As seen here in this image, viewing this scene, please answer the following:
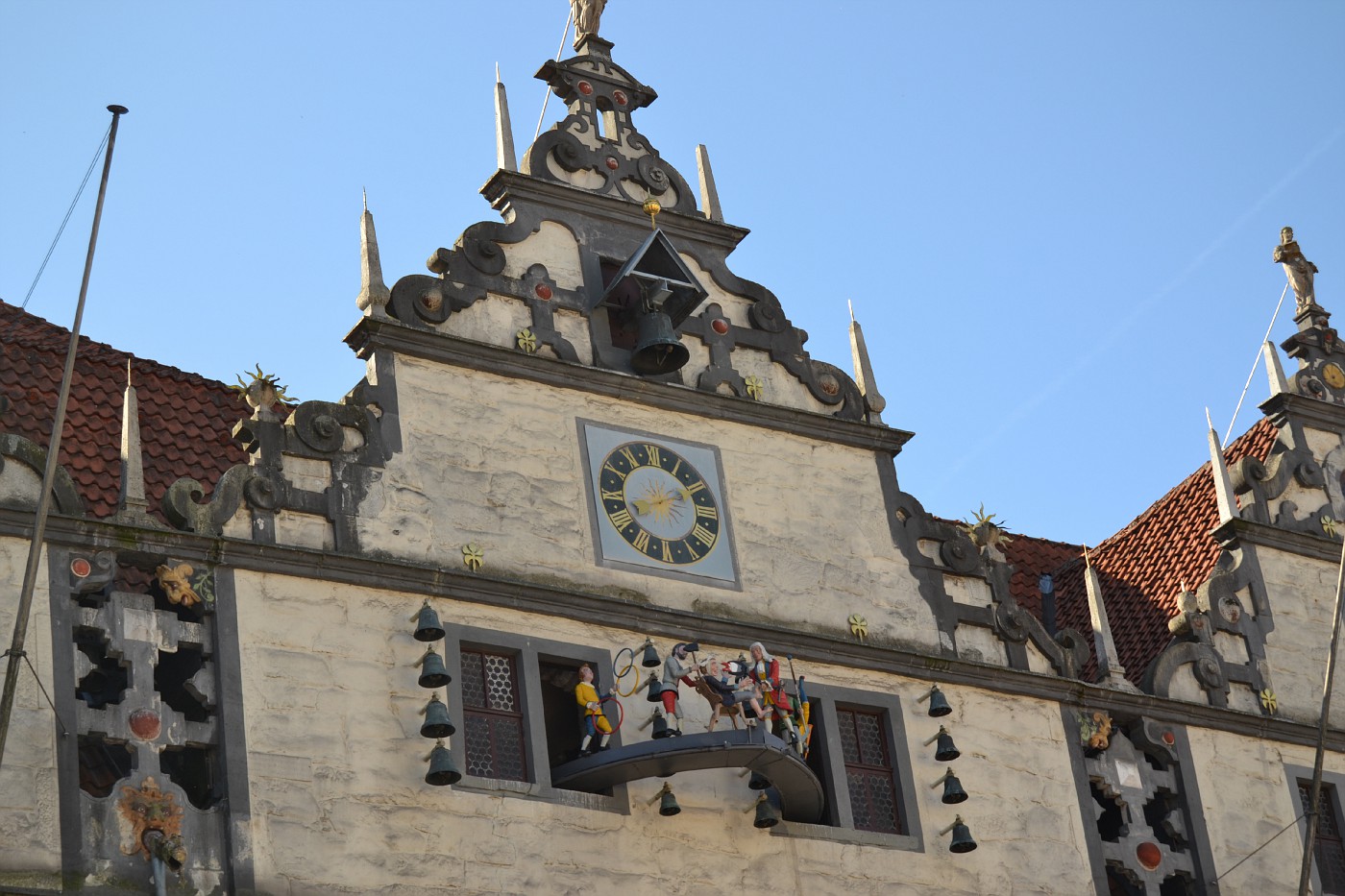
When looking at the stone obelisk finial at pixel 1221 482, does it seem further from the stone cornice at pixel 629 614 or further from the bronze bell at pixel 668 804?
the bronze bell at pixel 668 804

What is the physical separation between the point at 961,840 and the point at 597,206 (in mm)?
6277

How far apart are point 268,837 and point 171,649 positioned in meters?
1.55

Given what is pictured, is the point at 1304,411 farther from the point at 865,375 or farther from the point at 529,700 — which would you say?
the point at 529,700

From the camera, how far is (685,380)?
2397cm

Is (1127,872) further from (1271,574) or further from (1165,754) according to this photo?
(1271,574)

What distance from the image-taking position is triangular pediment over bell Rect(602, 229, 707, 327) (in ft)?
78.3

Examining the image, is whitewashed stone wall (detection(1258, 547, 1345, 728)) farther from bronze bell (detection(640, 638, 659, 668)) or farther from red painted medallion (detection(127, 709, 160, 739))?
red painted medallion (detection(127, 709, 160, 739))

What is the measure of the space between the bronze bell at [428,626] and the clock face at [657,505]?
1944mm

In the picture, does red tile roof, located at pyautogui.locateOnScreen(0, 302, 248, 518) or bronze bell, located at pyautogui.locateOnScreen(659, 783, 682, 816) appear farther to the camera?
red tile roof, located at pyautogui.locateOnScreen(0, 302, 248, 518)

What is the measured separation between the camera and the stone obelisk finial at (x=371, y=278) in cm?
2247

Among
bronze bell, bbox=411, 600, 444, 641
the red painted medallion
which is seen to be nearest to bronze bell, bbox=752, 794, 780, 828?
bronze bell, bbox=411, 600, 444, 641

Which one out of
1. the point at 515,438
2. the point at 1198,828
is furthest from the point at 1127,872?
the point at 515,438

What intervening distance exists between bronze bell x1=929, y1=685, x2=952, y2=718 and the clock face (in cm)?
189

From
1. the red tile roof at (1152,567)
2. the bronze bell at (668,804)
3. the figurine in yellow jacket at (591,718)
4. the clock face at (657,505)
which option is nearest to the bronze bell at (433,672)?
the figurine in yellow jacket at (591,718)
